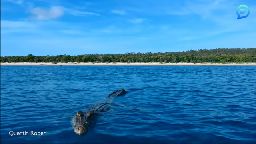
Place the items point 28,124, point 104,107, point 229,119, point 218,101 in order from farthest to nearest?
point 218,101, point 104,107, point 229,119, point 28,124

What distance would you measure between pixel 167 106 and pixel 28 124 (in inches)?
479

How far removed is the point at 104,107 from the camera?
96.3 feet

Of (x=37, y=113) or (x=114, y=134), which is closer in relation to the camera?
(x=114, y=134)

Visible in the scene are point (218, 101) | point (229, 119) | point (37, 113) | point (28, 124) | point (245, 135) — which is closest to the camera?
point (245, 135)

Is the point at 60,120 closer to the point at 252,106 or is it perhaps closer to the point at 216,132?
the point at 216,132

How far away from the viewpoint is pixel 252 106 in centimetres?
3106

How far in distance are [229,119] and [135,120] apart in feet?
18.5

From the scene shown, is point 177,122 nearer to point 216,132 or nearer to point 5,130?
point 216,132

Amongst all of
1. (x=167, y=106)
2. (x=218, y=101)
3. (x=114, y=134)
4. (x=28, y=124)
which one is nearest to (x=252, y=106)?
(x=218, y=101)

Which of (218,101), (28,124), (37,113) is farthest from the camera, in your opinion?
(218,101)

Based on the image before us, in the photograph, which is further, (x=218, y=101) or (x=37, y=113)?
(x=218, y=101)

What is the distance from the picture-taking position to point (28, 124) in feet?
73.6

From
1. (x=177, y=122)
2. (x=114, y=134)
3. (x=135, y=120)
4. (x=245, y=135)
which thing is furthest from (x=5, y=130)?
(x=245, y=135)

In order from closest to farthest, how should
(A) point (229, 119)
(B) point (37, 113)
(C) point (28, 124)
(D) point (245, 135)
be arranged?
(D) point (245, 135)
(C) point (28, 124)
(A) point (229, 119)
(B) point (37, 113)
